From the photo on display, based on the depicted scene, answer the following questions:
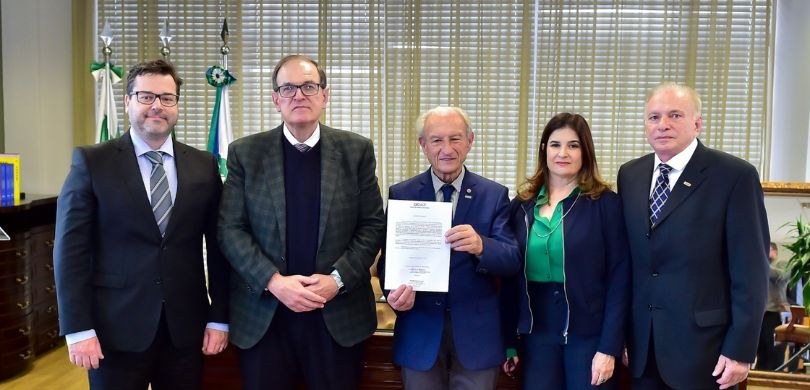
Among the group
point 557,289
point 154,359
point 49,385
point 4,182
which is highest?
point 4,182

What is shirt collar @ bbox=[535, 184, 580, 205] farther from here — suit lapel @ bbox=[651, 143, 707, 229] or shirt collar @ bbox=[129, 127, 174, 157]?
shirt collar @ bbox=[129, 127, 174, 157]

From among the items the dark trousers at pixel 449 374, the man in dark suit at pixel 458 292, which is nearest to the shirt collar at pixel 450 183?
the man in dark suit at pixel 458 292

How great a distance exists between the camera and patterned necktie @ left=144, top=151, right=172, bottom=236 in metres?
1.89

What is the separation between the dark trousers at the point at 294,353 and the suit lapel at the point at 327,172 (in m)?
0.25

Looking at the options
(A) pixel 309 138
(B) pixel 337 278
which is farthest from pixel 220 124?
(B) pixel 337 278

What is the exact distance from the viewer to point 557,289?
190 centimetres

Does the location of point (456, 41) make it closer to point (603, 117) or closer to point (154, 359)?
point (603, 117)

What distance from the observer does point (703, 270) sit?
5.96 feet

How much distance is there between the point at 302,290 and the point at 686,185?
1.20 metres

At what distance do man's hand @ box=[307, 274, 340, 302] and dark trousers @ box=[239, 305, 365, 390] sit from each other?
9 cm

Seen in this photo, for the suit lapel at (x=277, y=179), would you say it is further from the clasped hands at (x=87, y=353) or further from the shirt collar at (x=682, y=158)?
the shirt collar at (x=682, y=158)

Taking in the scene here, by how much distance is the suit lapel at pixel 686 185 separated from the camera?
185 cm

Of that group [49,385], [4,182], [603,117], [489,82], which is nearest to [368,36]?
[489,82]

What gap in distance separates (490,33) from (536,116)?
31.0 inches
